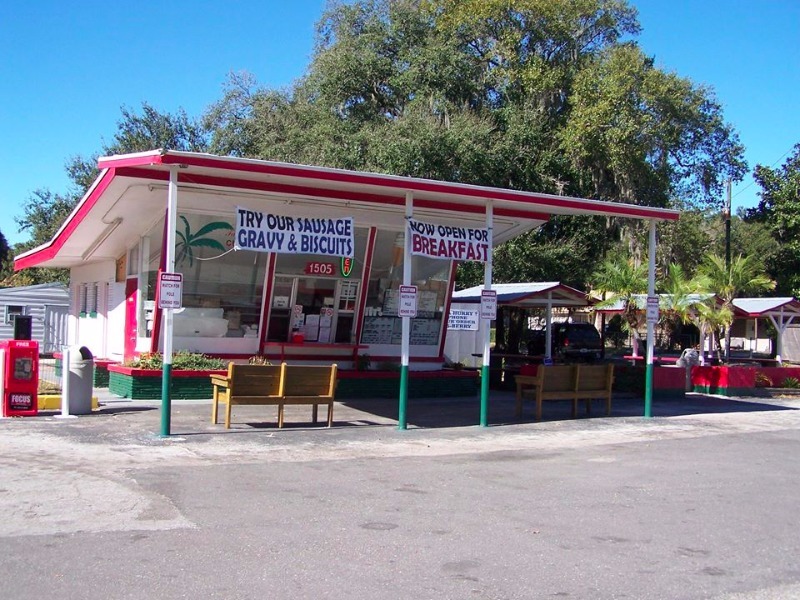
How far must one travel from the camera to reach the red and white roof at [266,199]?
1327cm

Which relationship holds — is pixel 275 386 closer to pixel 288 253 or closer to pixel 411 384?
pixel 288 253

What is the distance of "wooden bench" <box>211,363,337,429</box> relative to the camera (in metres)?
13.1

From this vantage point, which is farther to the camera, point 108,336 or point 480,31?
point 480,31

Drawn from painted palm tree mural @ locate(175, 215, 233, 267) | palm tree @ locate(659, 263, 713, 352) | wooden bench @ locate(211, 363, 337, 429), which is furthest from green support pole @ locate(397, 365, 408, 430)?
palm tree @ locate(659, 263, 713, 352)

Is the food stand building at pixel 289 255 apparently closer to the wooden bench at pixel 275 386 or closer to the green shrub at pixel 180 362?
the green shrub at pixel 180 362

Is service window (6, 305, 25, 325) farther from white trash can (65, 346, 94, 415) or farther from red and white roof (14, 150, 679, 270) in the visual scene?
white trash can (65, 346, 94, 415)

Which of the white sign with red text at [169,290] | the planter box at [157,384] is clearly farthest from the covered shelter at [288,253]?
the white sign with red text at [169,290]

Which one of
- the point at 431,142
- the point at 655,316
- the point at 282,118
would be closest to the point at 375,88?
the point at 282,118

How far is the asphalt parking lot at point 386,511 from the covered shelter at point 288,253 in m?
3.18

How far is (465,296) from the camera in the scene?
84.6 feet

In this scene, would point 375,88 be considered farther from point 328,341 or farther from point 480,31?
point 328,341

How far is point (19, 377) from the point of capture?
45.4 feet

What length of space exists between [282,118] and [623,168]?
13840mm

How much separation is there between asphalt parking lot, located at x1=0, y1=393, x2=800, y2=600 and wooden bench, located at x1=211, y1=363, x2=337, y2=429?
1.62ft
